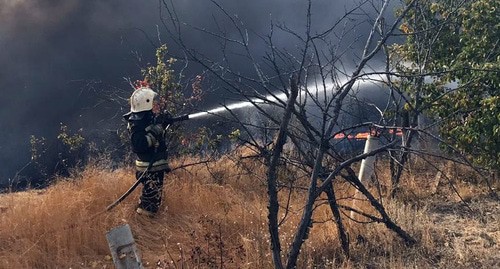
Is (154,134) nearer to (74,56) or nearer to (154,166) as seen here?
(154,166)

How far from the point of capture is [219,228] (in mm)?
3754

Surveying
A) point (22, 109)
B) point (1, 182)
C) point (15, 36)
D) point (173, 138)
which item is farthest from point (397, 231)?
point (15, 36)

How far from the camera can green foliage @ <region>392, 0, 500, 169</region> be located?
17.4ft

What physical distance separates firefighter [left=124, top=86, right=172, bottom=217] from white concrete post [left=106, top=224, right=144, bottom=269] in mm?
2106

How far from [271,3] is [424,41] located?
6568 mm

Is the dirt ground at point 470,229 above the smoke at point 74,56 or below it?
below

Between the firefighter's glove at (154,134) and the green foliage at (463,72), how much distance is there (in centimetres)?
235

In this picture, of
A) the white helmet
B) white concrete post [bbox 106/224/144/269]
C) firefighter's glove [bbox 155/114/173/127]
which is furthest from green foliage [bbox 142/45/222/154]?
white concrete post [bbox 106/224/144/269]

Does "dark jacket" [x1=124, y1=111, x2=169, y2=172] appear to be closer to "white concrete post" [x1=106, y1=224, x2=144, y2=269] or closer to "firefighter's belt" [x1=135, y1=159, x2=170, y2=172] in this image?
"firefighter's belt" [x1=135, y1=159, x2=170, y2=172]

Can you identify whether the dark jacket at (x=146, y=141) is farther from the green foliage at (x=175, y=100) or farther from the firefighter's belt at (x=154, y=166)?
the green foliage at (x=175, y=100)

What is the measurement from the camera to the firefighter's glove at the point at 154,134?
4.87 m

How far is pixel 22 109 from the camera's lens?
10094 millimetres

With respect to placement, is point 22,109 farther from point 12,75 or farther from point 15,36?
point 15,36

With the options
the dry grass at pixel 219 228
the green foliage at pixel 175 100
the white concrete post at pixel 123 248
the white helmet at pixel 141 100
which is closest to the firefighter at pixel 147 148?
the white helmet at pixel 141 100
